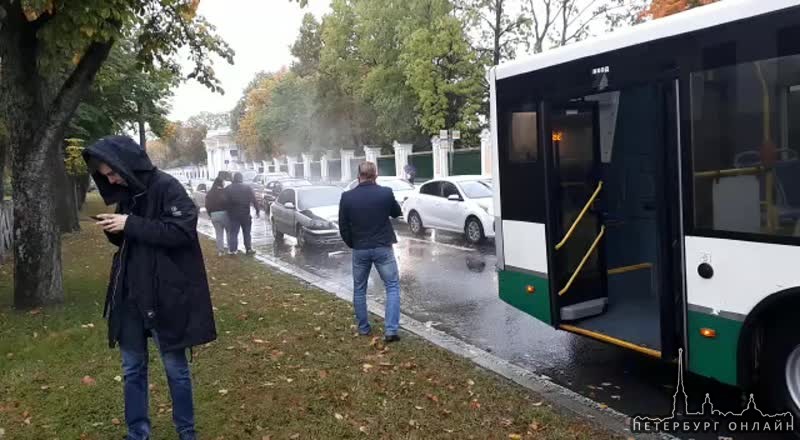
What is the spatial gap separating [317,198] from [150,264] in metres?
12.8

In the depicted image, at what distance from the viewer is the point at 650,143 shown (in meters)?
6.36

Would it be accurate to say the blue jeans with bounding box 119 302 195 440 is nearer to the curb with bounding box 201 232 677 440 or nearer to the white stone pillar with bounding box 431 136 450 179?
the curb with bounding box 201 232 677 440

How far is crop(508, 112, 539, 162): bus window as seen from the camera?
602 centimetres

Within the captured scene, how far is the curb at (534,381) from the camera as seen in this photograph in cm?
470

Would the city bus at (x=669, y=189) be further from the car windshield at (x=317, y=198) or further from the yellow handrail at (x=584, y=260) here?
the car windshield at (x=317, y=198)

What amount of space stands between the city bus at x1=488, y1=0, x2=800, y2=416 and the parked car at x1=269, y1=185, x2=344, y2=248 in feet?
29.5

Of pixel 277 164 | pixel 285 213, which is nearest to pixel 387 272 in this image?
pixel 285 213

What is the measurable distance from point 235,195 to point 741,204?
11.8 metres

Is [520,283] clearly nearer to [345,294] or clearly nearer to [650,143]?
[650,143]

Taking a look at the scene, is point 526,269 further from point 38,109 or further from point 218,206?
point 218,206

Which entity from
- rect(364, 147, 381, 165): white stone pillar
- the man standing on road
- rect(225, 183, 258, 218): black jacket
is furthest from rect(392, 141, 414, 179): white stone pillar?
the man standing on road

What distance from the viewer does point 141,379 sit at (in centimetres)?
416

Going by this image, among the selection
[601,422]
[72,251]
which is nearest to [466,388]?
[601,422]

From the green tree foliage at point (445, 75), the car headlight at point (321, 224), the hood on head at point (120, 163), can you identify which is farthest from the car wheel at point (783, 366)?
the green tree foliage at point (445, 75)
